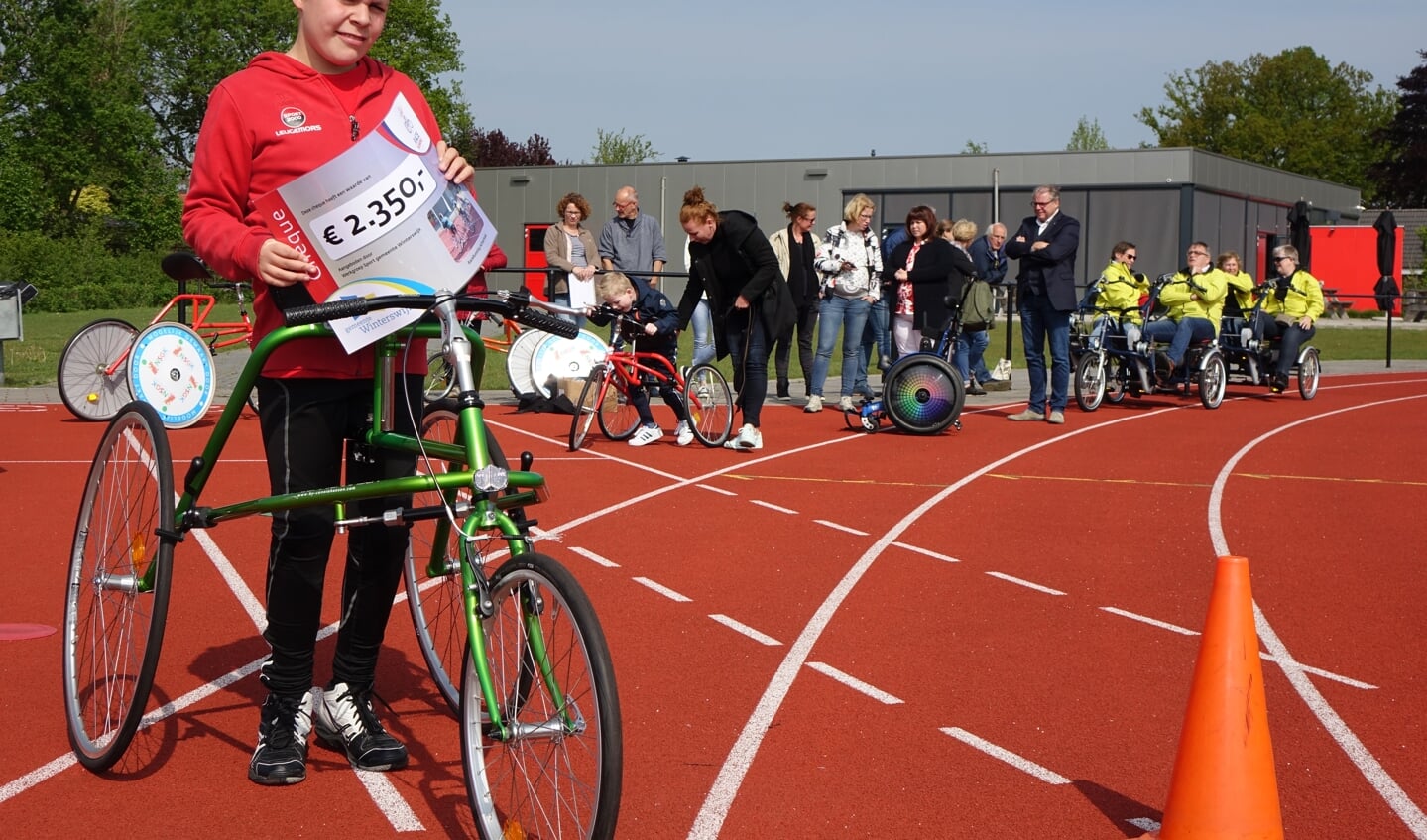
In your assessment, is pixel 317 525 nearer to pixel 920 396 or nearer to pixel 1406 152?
pixel 920 396

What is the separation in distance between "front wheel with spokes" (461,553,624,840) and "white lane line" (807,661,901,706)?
201 centimetres

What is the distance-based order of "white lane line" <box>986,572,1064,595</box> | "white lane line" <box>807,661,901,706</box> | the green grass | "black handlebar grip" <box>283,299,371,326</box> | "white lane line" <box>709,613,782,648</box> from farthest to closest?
the green grass, "white lane line" <box>986,572,1064,595</box>, "white lane line" <box>709,613,782,648</box>, "white lane line" <box>807,661,901,706</box>, "black handlebar grip" <box>283,299,371,326</box>

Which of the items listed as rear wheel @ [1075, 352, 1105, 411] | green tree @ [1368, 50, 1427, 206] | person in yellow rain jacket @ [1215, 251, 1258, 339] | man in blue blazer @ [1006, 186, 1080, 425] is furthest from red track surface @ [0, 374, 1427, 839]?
green tree @ [1368, 50, 1427, 206]

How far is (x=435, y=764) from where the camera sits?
475 cm

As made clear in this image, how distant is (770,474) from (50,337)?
19636 mm

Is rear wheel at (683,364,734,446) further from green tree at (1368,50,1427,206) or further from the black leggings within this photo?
green tree at (1368,50,1427,206)

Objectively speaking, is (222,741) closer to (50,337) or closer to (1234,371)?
(1234,371)

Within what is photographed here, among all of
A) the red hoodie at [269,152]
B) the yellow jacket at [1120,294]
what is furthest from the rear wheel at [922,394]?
the red hoodie at [269,152]

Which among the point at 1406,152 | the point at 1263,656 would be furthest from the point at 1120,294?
the point at 1406,152

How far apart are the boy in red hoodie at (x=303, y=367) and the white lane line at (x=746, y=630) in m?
2.05

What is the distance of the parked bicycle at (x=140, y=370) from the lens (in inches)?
542

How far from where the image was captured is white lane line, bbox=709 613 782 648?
21.2 ft

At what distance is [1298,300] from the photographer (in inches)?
753

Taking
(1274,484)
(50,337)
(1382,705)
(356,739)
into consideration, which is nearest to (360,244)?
(356,739)
